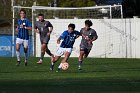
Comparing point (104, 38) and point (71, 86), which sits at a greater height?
point (104, 38)

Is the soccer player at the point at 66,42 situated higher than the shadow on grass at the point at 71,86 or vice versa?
the soccer player at the point at 66,42

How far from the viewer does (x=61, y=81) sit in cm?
1543

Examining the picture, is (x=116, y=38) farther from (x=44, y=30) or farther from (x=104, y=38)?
(x=44, y=30)

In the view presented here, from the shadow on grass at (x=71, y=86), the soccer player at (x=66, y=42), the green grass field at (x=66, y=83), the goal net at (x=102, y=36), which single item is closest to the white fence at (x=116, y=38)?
the goal net at (x=102, y=36)

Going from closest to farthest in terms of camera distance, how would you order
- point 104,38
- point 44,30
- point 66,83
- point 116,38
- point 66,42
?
1. point 66,83
2. point 66,42
3. point 44,30
4. point 116,38
5. point 104,38

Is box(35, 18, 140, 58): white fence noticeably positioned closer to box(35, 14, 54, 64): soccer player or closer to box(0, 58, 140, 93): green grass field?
box(35, 14, 54, 64): soccer player

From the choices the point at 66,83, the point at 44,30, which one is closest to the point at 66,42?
the point at 44,30

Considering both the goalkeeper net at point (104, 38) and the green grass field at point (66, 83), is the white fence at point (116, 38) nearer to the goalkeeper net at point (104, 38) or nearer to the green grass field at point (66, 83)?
the goalkeeper net at point (104, 38)

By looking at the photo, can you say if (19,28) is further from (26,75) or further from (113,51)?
(113,51)

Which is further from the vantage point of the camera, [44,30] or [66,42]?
[44,30]

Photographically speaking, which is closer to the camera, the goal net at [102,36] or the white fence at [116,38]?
the white fence at [116,38]

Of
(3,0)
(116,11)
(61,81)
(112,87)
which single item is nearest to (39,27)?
(61,81)

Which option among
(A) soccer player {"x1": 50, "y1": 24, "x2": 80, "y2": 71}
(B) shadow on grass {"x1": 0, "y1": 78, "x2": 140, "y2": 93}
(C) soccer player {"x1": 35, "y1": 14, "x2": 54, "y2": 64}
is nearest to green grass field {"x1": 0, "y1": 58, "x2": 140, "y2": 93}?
(B) shadow on grass {"x1": 0, "y1": 78, "x2": 140, "y2": 93}

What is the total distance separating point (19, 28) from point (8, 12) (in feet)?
116
